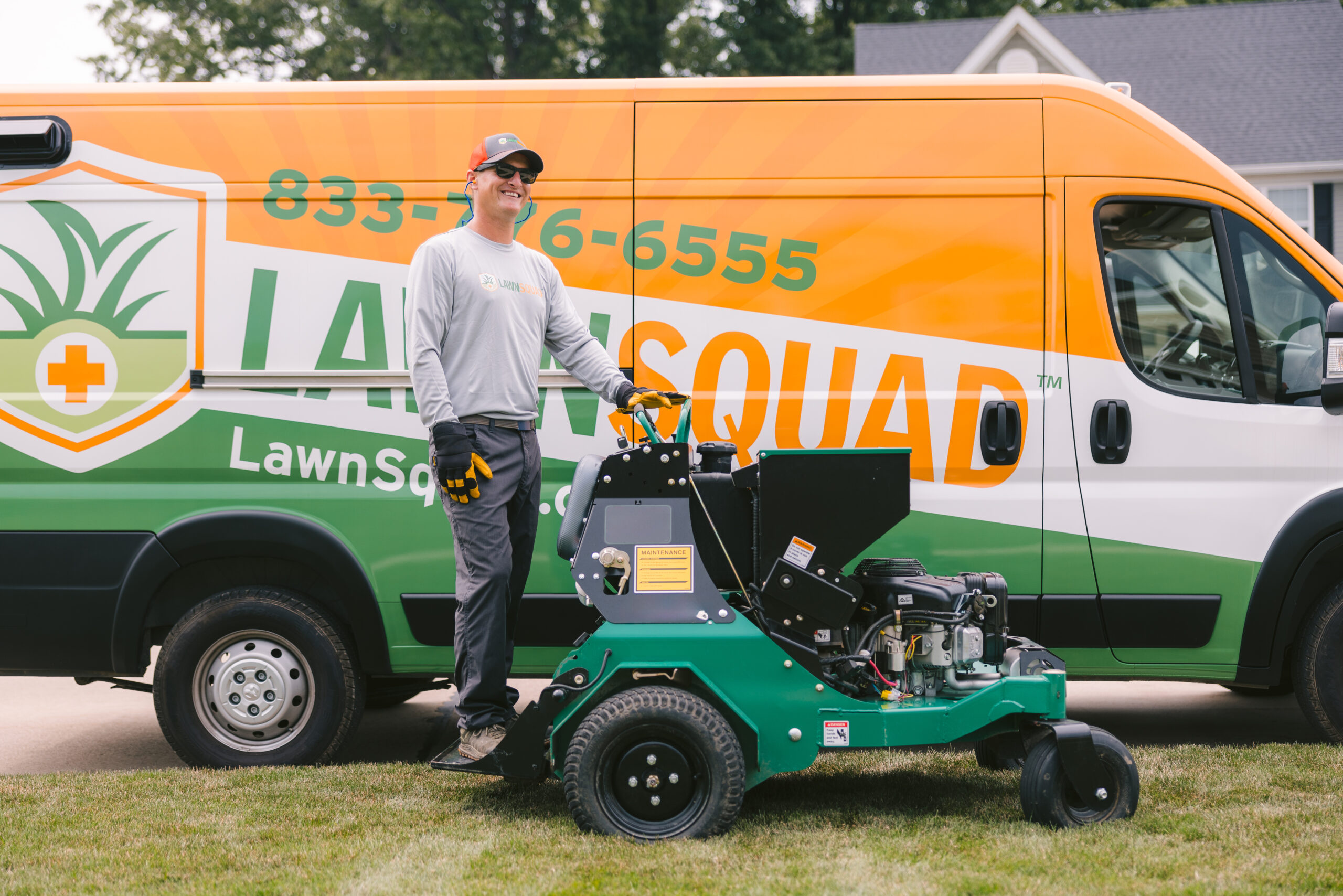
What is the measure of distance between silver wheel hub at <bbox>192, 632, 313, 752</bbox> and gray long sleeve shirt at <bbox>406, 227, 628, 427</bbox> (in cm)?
135

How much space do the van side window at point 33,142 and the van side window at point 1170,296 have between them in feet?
12.8

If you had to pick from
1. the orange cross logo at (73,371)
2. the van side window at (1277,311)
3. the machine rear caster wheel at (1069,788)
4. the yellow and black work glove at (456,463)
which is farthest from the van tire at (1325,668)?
the orange cross logo at (73,371)

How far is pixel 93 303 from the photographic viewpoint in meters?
4.14

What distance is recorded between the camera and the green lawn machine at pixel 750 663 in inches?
125

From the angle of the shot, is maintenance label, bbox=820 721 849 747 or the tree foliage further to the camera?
the tree foliage

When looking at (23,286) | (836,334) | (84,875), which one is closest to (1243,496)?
(836,334)

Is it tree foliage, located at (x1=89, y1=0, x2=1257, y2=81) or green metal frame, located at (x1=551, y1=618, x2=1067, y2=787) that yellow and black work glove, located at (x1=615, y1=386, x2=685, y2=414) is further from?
tree foliage, located at (x1=89, y1=0, x2=1257, y2=81)

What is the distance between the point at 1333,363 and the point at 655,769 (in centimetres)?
288

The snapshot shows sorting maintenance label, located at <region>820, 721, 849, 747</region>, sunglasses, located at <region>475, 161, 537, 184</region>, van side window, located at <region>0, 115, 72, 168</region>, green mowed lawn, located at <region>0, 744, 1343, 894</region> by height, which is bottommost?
green mowed lawn, located at <region>0, 744, 1343, 894</region>

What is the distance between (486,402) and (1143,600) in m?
2.53

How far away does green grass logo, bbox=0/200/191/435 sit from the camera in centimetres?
412

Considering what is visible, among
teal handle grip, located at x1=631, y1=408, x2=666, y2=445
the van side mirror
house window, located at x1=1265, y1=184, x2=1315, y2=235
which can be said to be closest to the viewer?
teal handle grip, located at x1=631, y1=408, x2=666, y2=445

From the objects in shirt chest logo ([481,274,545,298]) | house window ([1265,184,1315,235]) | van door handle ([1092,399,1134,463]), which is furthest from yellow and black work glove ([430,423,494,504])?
house window ([1265,184,1315,235])

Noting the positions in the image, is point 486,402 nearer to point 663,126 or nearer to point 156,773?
point 663,126
